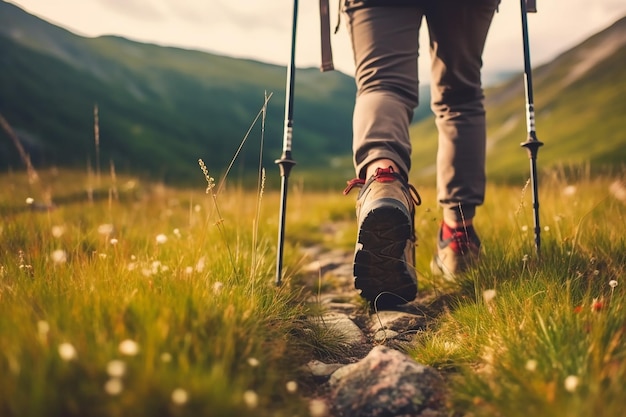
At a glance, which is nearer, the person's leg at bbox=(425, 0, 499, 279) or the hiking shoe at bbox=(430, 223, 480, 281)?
the person's leg at bbox=(425, 0, 499, 279)

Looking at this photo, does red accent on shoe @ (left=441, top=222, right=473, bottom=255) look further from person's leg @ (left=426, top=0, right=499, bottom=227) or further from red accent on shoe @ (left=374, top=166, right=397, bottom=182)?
red accent on shoe @ (left=374, top=166, right=397, bottom=182)

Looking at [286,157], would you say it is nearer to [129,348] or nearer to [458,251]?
[458,251]

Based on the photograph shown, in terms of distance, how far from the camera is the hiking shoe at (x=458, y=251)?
356 cm

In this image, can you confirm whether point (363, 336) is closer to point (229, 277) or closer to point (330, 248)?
point (229, 277)

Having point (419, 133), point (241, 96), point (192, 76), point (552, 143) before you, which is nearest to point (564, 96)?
point (552, 143)

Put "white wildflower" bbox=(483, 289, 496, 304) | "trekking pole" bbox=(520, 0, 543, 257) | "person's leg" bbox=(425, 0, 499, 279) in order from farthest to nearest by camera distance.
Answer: "trekking pole" bbox=(520, 0, 543, 257) → "person's leg" bbox=(425, 0, 499, 279) → "white wildflower" bbox=(483, 289, 496, 304)

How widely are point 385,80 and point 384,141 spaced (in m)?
0.40

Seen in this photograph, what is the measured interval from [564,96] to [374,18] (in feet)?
412

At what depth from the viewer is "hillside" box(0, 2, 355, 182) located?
8700cm

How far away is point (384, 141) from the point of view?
309 cm

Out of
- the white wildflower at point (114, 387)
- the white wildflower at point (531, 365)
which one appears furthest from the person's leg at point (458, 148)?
the white wildflower at point (114, 387)

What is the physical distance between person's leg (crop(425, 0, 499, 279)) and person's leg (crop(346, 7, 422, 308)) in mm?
293

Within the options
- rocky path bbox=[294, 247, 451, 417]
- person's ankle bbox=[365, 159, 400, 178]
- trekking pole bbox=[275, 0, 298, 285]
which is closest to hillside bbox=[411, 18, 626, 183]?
trekking pole bbox=[275, 0, 298, 285]

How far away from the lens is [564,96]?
374 ft
